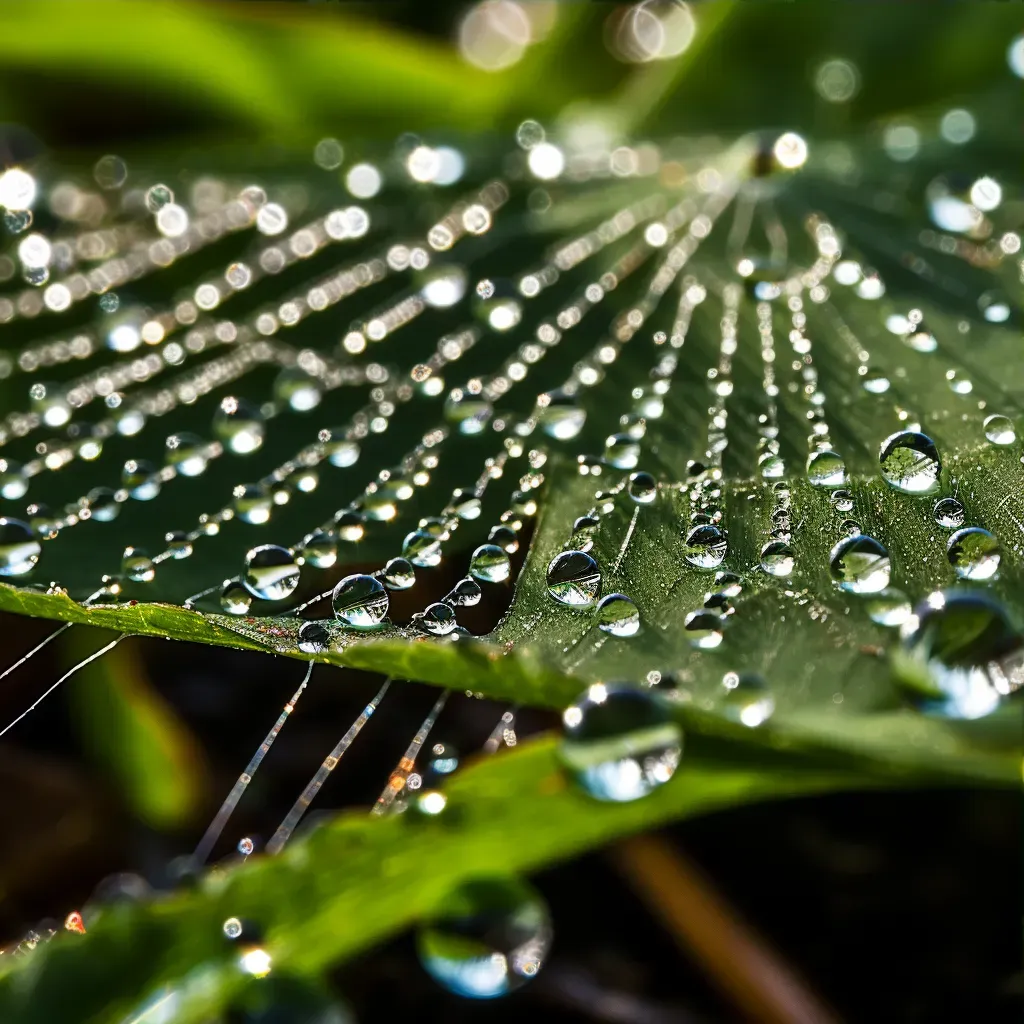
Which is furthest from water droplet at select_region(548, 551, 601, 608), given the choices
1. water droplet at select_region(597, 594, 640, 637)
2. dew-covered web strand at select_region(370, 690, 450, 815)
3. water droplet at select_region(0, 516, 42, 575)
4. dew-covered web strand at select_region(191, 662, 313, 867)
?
dew-covered web strand at select_region(191, 662, 313, 867)

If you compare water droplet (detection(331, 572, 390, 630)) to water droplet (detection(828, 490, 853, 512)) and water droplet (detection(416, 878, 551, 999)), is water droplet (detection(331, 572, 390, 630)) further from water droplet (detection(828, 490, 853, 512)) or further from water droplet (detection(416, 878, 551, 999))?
water droplet (detection(828, 490, 853, 512))

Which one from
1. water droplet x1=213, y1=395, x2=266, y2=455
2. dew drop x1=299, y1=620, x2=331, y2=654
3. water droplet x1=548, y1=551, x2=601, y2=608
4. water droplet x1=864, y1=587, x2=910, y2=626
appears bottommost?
dew drop x1=299, y1=620, x2=331, y2=654

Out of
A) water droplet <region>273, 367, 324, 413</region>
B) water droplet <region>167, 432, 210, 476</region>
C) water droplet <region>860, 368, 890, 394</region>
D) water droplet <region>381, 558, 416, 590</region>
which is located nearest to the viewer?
water droplet <region>381, 558, 416, 590</region>

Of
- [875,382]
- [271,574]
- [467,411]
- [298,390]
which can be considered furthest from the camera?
[298,390]

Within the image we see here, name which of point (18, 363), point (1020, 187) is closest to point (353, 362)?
point (18, 363)

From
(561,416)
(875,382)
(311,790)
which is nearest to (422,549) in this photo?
(561,416)

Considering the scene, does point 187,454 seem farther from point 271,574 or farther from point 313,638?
point 313,638

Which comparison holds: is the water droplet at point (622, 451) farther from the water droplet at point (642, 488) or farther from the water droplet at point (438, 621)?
the water droplet at point (438, 621)
